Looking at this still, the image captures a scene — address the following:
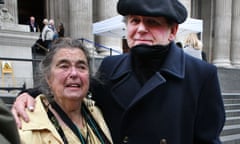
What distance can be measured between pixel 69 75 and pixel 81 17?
1452cm

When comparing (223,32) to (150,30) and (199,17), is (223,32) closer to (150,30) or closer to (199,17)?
(199,17)

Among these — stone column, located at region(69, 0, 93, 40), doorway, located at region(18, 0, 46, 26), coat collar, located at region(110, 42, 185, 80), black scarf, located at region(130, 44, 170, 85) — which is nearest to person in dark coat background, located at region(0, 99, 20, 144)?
black scarf, located at region(130, 44, 170, 85)

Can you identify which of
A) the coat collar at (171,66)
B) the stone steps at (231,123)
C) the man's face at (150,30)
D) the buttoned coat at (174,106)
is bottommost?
the stone steps at (231,123)

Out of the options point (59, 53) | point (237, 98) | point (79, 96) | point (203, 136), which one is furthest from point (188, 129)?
point (237, 98)

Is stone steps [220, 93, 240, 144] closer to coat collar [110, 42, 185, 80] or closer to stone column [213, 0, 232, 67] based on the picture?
coat collar [110, 42, 185, 80]

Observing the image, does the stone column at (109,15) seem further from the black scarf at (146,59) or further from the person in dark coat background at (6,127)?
the person in dark coat background at (6,127)

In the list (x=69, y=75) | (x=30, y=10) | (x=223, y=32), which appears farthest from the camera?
(x=223, y=32)

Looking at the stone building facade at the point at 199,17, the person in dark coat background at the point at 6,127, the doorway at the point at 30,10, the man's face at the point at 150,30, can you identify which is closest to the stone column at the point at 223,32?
the stone building facade at the point at 199,17

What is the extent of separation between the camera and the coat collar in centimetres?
198

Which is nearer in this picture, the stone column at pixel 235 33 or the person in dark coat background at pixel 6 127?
the person in dark coat background at pixel 6 127

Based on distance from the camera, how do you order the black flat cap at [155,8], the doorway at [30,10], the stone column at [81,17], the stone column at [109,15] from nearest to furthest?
the black flat cap at [155,8], the stone column at [81,17], the stone column at [109,15], the doorway at [30,10]

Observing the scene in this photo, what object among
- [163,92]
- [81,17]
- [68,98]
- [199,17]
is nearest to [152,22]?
[163,92]

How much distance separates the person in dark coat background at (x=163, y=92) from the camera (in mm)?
1887

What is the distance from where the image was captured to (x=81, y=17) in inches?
637
